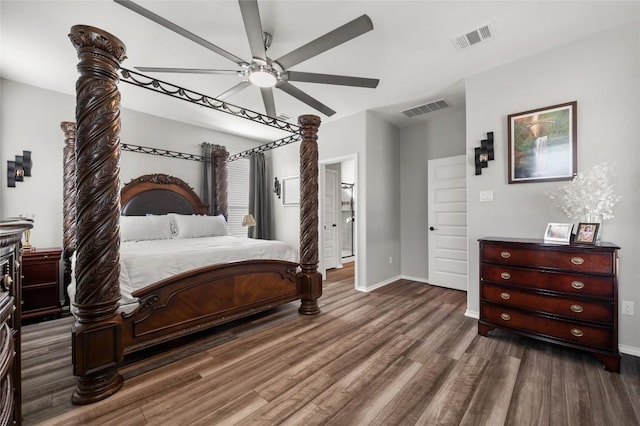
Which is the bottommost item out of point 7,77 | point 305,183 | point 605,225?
point 605,225

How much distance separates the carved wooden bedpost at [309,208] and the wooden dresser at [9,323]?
92.6 inches

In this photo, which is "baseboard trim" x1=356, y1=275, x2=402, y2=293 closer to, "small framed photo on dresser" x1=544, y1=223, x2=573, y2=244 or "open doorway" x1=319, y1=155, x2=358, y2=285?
"open doorway" x1=319, y1=155, x2=358, y2=285

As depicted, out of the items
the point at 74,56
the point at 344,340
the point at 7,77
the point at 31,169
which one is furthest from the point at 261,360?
the point at 7,77

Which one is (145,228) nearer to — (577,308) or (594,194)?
(577,308)

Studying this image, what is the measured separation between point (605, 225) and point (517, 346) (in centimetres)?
139

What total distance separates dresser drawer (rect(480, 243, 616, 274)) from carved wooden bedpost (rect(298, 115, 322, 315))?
185 cm

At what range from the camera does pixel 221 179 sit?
5.05 m

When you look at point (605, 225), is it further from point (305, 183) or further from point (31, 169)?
point (31, 169)

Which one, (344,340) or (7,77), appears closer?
(344,340)

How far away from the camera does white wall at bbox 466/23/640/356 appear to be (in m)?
2.37

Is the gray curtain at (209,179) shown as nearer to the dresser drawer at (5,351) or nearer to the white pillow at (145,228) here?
the white pillow at (145,228)

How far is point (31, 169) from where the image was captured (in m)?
3.49

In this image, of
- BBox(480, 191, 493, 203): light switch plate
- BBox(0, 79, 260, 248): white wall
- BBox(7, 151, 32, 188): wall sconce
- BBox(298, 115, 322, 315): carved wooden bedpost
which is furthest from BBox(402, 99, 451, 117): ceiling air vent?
BBox(7, 151, 32, 188): wall sconce

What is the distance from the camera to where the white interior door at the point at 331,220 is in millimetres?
5623
